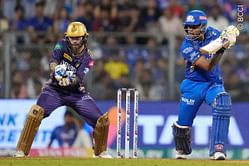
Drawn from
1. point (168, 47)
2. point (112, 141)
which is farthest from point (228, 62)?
point (112, 141)


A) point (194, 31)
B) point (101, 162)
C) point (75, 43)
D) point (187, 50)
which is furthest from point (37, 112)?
point (194, 31)

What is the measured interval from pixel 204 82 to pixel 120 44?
23.6ft

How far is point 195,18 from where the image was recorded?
17.4 metres

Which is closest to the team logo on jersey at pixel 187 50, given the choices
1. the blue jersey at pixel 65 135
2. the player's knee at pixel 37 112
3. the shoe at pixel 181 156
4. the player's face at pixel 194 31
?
the player's face at pixel 194 31

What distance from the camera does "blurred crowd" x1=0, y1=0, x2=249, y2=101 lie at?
2361 cm

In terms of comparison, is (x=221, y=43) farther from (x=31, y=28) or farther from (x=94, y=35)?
(x=31, y=28)

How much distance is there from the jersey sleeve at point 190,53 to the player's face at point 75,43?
1880 millimetres

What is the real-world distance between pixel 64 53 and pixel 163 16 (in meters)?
8.35

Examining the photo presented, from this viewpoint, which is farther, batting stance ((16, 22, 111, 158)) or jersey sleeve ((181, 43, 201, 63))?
batting stance ((16, 22, 111, 158))

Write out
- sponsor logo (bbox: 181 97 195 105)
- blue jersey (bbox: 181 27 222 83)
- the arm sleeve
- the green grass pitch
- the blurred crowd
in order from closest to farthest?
the green grass pitch
blue jersey (bbox: 181 27 222 83)
sponsor logo (bbox: 181 97 195 105)
the arm sleeve
the blurred crowd

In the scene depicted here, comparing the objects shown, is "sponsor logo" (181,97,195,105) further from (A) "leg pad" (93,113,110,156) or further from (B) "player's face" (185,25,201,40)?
(A) "leg pad" (93,113,110,156)

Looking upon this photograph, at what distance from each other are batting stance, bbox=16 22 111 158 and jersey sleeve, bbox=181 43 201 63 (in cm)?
180

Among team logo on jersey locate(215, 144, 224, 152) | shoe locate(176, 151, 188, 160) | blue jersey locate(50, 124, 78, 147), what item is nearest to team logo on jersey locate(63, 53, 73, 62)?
shoe locate(176, 151, 188, 160)

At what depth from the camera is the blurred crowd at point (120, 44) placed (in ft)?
77.5
